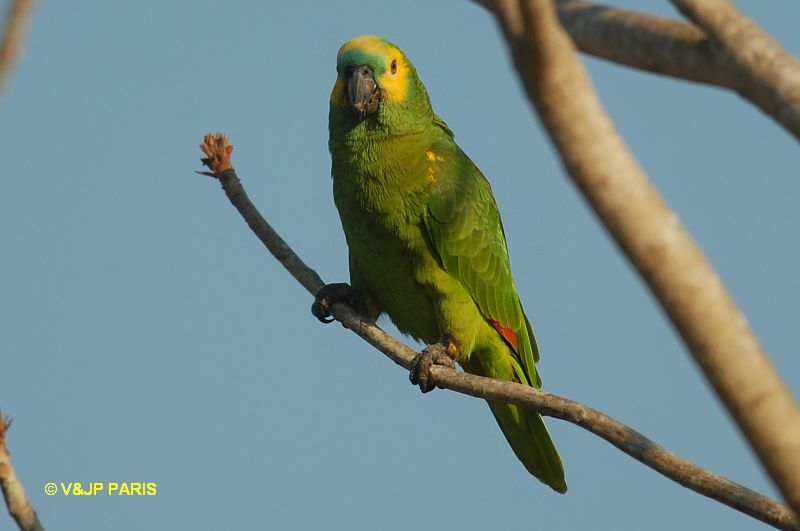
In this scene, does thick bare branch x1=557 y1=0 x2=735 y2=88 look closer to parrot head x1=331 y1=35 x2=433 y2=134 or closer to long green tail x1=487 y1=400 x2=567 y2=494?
parrot head x1=331 y1=35 x2=433 y2=134

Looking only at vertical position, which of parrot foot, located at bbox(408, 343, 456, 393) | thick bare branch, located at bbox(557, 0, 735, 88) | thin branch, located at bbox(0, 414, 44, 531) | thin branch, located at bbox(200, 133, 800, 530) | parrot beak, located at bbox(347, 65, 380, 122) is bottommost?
thin branch, located at bbox(0, 414, 44, 531)

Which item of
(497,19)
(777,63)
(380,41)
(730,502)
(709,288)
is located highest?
(380,41)

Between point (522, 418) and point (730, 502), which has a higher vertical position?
point (522, 418)

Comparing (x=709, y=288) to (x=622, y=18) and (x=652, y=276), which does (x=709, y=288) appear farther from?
(x=622, y=18)

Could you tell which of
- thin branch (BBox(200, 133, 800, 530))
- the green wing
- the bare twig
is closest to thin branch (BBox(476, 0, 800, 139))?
the bare twig

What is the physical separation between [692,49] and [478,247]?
3.08 metres

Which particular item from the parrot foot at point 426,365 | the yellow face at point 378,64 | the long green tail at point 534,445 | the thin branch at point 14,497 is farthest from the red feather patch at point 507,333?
the thin branch at point 14,497

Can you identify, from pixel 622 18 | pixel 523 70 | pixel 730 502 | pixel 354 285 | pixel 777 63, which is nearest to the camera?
pixel 523 70

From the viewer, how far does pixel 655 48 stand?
2650 mm

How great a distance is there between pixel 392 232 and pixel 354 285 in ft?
1.86

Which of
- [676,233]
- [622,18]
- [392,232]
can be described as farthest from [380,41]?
[676,233]

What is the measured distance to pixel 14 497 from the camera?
9.42 ft

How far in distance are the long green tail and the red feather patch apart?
1.26 ft

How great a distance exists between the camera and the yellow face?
17.3ft
